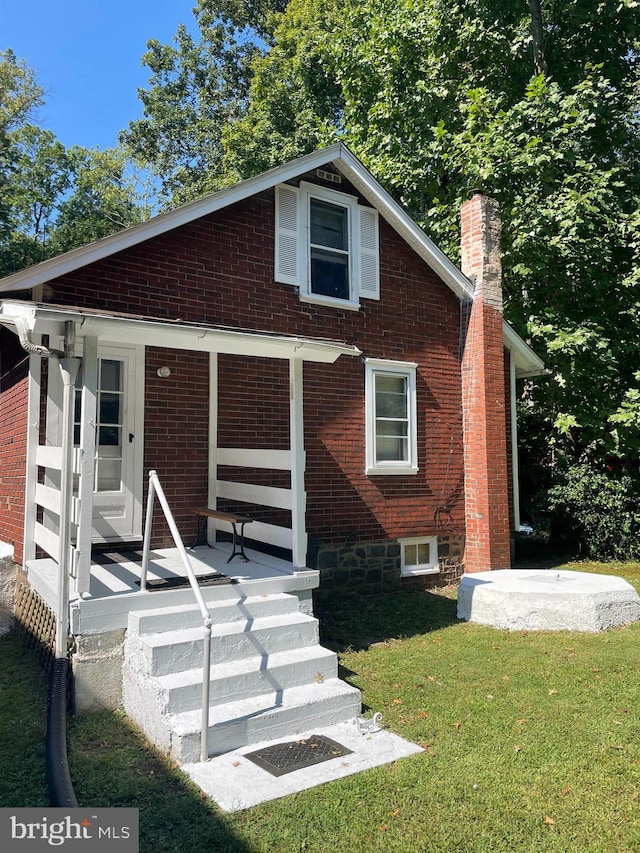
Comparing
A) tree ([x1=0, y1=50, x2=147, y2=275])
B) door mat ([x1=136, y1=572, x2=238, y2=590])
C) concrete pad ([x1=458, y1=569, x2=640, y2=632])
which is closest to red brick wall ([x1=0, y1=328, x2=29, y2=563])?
door mat ([x1=136, y1=572, x2=238, y2=590])

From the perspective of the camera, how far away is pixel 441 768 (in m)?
3.93

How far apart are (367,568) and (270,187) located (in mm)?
5324

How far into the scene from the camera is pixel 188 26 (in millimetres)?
26438

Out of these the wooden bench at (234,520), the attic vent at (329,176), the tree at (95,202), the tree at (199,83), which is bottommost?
the wooden bench at (234,520)

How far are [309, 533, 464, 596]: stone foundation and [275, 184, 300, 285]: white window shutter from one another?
367 cm

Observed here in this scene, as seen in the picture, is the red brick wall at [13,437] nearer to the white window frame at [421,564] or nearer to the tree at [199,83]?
the white window frame at [421,564]

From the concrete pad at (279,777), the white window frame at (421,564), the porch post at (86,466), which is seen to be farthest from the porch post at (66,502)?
the white window frame at (421,564)

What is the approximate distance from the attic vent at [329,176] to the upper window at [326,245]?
0.16 m

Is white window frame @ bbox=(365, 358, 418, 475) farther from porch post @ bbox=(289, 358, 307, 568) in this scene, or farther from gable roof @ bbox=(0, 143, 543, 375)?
porch post @ bbox=(289, 358, 307, 568)

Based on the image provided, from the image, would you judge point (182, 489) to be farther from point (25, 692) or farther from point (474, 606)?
point (474, 606)

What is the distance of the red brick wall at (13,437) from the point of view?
22.2 ft

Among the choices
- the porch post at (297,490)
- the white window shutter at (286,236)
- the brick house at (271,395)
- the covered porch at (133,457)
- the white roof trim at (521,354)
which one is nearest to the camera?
the covered porch at (133,457)

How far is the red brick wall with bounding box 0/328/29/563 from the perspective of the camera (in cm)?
677

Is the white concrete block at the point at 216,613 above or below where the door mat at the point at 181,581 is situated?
below
